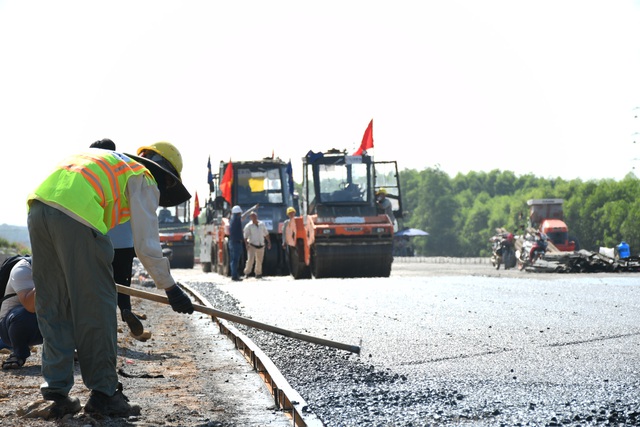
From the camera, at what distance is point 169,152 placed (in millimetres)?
6305

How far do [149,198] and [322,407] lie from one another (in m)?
1.51

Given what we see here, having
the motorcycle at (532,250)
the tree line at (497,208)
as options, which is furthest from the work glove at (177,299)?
the tree line at (497,208)

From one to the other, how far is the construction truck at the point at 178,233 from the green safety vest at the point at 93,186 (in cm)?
3336

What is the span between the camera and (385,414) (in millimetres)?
5383

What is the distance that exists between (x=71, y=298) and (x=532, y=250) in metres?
28.8

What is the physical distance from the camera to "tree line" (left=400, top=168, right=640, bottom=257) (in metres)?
81.3

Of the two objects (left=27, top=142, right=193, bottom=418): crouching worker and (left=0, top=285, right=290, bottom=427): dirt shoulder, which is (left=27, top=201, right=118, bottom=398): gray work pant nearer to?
(left=27, top=142, right=193, bottom=418): crouching worker

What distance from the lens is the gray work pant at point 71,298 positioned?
5.23 meters

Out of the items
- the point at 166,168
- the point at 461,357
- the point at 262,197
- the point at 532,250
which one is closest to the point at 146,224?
the point at 166,168

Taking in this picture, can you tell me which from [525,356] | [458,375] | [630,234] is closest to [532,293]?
[525,356]

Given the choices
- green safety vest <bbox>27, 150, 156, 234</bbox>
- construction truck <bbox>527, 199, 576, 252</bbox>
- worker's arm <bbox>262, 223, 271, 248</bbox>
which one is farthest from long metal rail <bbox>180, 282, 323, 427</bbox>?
construction truck <bbox>527, 199, 576, 252</bbox>

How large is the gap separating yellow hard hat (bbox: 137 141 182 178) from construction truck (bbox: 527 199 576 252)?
32191 millimetres

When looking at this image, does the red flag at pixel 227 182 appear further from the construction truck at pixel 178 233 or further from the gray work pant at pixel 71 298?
the gray work pant at pixel 71 298

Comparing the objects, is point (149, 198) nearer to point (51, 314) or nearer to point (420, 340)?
point (51, 314)
